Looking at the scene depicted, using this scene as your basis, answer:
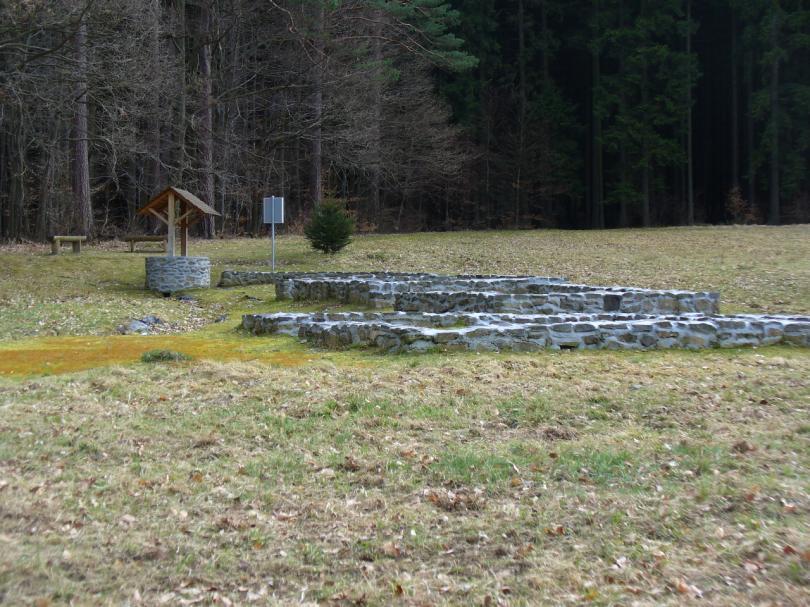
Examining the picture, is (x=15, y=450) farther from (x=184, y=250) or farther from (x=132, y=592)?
(x=184, y=250)

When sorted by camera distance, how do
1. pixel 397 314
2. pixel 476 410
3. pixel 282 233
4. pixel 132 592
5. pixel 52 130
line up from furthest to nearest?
pixel 282 233, pixel 52 130, pixel 397 314, pixel 476 410, pixel 132 592

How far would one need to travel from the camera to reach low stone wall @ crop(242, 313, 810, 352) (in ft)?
29.3

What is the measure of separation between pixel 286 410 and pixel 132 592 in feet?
9.98

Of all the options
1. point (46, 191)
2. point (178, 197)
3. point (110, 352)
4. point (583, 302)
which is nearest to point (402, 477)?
point (110, 352)

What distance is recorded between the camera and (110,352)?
9.28 m

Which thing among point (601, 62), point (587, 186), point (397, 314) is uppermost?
point (601, 62)

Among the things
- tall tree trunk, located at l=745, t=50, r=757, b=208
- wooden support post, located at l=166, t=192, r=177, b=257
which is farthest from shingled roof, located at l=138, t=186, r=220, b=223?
tall tree trunk, located at l=745, t=50, r=757, b=208

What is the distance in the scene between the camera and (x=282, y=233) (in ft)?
102

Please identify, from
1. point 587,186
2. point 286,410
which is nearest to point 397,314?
point 286,410

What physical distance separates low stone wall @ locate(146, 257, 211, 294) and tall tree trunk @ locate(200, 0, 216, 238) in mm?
9984

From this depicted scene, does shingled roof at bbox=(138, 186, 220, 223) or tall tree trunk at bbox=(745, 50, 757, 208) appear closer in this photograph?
shingled roof at bbox=(138, 186, 220, 223)

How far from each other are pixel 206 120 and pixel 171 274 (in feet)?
42.6

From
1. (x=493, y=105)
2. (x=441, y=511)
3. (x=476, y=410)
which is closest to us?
(x=441, y=511)

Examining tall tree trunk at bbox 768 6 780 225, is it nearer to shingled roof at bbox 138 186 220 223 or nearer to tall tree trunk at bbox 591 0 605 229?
tall tree trunk at bbox 591 0 605 229
